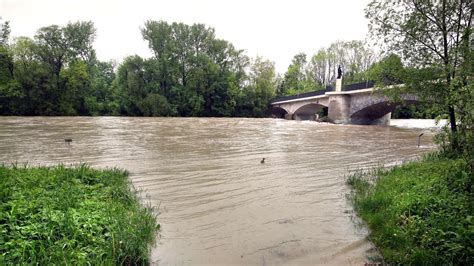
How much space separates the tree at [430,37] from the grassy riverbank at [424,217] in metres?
3.31

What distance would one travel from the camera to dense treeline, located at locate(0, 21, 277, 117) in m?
43.8

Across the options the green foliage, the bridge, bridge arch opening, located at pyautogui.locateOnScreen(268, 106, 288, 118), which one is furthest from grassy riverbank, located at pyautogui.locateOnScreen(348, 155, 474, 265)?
bridge arch opening, located at pyautogui.locateOnScreen(268, 106, 288, 118)

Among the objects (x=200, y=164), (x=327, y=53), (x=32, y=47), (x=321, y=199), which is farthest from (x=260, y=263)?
(x=327, y=53)

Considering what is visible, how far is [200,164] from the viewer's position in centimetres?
881

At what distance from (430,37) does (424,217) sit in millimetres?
6729

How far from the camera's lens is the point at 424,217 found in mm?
3896

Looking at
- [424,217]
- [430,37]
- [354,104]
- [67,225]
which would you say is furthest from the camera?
[354,104]

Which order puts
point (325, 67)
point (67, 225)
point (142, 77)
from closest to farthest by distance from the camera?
point (67, 225), point (142, 77), point (325, 67)

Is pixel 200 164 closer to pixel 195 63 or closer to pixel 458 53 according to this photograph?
pixel 458 53

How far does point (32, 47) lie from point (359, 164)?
167 feet

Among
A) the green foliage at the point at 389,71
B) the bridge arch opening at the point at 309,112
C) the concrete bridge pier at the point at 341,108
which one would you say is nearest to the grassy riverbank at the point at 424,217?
the green foliage at the point at 389,71

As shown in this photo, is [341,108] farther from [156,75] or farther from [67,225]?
[156,75]

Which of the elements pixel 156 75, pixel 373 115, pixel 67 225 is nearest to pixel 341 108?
pixel 373 115

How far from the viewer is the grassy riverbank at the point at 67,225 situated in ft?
9.70
